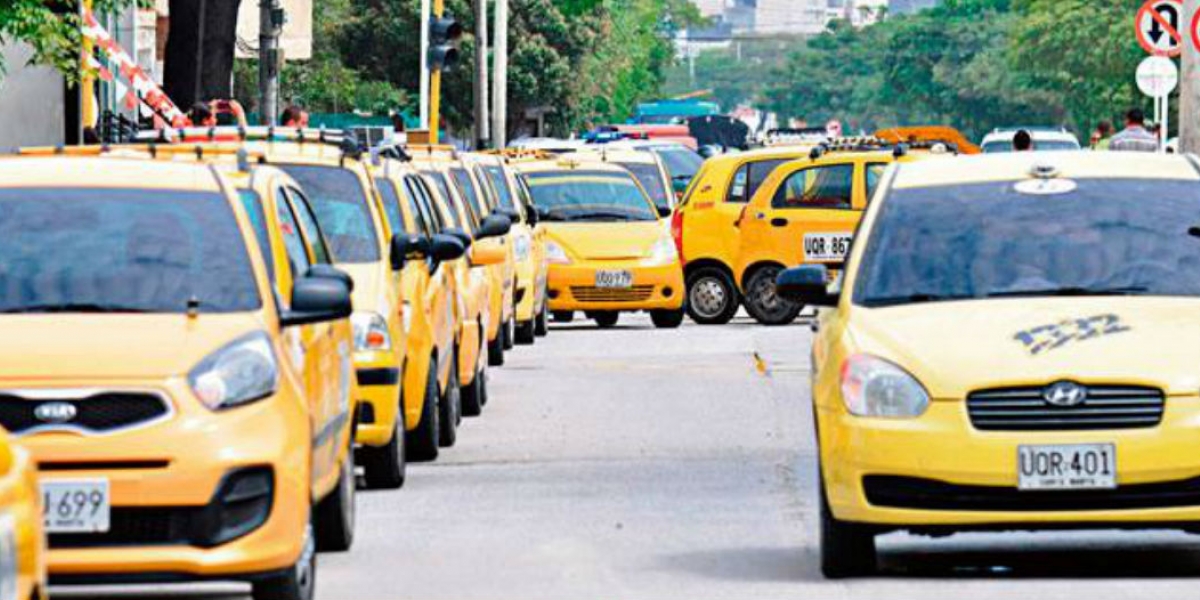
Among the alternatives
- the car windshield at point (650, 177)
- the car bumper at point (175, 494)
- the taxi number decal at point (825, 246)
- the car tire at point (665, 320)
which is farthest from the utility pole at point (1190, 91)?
the car bumper at point (175, 494)

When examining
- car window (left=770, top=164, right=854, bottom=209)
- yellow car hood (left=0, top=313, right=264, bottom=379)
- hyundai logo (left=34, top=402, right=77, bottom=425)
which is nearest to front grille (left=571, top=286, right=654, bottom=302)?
car window (left=770, top=164, right=854, bottom=209)

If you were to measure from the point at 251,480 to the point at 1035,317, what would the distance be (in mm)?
3191

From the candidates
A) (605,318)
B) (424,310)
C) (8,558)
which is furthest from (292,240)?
(605,318)

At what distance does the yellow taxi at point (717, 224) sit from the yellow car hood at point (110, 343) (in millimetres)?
20069

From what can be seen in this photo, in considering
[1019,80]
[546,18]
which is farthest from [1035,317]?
[1019,80]

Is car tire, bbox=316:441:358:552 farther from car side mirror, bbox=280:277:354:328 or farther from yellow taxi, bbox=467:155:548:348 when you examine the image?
yellow taxi, bbox=467:155:548:348

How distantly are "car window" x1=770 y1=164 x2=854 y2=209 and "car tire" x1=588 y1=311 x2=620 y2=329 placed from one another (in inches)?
116

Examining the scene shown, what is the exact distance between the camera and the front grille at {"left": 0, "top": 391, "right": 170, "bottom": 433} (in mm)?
10250

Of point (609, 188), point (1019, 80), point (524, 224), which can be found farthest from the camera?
point (1019, 80)

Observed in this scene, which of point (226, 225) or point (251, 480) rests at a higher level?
point (226, 225)

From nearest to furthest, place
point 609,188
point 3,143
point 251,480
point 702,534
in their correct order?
1. point 251,480
2. point 702,534
3. point 609,188
4. point 3,143

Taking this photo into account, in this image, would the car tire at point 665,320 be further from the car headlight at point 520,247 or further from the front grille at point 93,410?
the front grille at point 93,410

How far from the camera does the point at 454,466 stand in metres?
17.2

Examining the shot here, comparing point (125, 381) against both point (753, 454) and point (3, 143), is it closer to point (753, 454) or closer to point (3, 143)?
point (753, 454)
